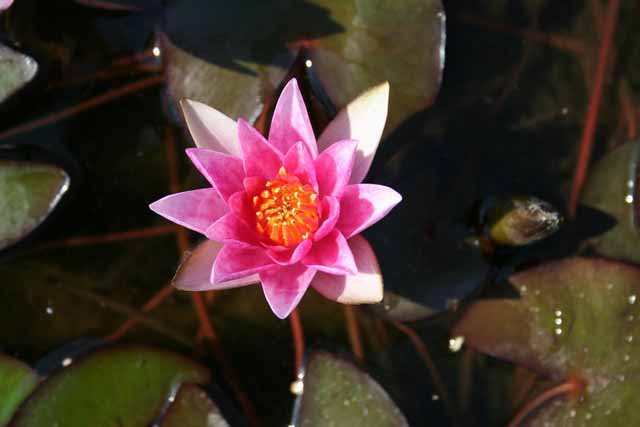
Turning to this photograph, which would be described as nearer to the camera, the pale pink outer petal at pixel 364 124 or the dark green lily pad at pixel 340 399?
the pale pink outer petal at pixel 364 124

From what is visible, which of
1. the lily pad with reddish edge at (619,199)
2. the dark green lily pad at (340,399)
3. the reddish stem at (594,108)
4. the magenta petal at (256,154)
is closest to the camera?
the magenta petal at (256,154)

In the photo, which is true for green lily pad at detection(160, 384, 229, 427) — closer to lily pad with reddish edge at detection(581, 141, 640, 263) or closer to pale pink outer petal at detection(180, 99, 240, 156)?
pale pink outer petal at detection(180, 99, 240, 156)

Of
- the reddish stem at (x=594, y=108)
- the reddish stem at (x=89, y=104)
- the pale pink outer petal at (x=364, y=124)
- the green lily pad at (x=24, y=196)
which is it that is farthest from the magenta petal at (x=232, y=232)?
the reddish stem at (x=594, y=108)

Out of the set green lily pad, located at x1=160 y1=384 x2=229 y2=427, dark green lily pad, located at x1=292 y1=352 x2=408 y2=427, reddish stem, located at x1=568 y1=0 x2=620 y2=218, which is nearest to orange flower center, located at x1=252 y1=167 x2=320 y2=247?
dark green lily pad, located at x1=292 y1=352 x2=408 y2=427

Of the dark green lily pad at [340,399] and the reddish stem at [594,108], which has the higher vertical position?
the reddish stem at [594,108]

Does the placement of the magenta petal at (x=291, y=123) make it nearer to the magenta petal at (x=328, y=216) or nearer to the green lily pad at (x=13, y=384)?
the magenta petal at (x=328, y=216)

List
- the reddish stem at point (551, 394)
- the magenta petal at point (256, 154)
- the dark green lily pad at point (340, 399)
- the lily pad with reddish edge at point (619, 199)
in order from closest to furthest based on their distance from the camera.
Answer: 1. the magenta petal at point (256, 154)
2. the dark green lily pad at point (340, 399)
3. the reddish stem at point (551, 394)
4. the lily pad with reddish edge at point (619, 199)

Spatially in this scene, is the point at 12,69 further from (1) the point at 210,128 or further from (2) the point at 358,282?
(2) the point at 358,282

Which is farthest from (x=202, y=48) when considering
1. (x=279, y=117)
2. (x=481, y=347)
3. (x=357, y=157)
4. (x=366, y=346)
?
(x=481, y=347)
